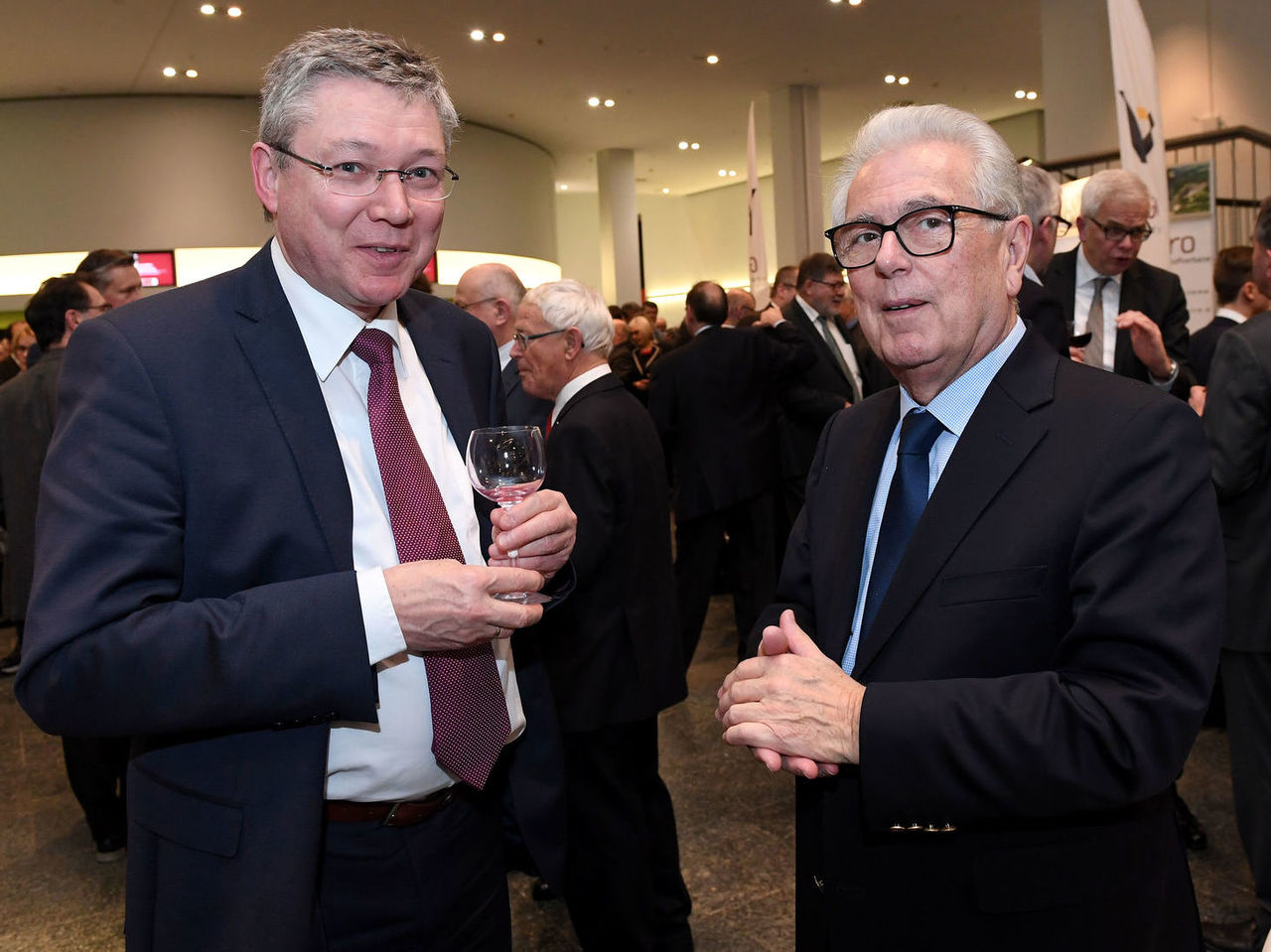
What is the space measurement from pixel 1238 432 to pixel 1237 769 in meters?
0.96

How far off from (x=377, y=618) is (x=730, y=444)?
4300 mm

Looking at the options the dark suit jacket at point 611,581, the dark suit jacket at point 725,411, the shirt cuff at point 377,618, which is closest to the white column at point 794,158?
the dark suit jacket at point 725,411

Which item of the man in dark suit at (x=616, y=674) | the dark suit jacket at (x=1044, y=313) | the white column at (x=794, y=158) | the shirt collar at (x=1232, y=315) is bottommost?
the man in dark suit at (x=616, y=674)

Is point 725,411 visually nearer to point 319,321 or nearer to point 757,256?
point 757,256

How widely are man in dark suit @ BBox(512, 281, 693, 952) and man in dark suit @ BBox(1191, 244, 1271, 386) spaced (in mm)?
2874

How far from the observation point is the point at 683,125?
1677 cm

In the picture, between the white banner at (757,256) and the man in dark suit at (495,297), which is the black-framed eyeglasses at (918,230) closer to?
the man in dark suit at (495,297)

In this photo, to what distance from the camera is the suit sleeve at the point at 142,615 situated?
1.25m

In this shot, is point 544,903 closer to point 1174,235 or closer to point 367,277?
point 367,277

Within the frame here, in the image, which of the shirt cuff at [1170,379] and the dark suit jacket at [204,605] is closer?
the dark suit jacket at [204,605]

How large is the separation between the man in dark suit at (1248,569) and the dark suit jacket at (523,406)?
235 cm

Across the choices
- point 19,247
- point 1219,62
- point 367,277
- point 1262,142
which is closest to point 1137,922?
point 367,277

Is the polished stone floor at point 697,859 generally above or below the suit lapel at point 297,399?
below

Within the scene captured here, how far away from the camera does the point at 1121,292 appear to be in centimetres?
374
